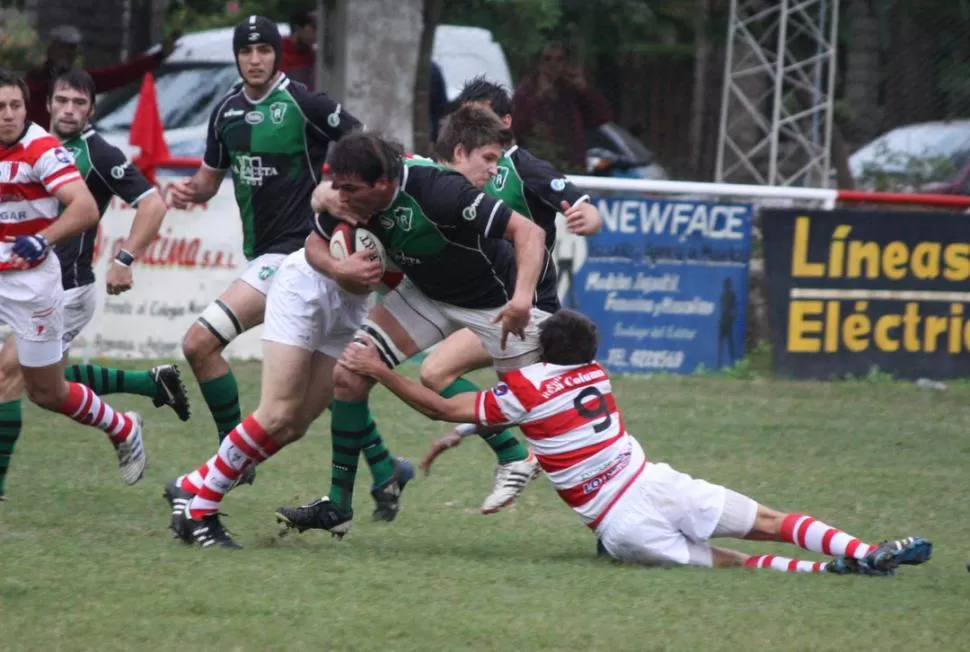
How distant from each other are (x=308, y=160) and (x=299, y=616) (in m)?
2.88

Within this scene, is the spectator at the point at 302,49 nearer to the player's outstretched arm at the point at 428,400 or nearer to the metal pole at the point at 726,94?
the metal pole at the point at 726,94

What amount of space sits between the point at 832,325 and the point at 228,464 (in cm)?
664

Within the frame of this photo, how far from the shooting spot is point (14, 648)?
184 inches

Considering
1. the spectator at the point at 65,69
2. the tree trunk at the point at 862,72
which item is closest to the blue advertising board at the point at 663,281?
the spectator at the point at 65,69

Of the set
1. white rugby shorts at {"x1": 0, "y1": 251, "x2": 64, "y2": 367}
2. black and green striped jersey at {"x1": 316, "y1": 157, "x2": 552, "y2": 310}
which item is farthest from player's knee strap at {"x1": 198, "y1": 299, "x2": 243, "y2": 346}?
black and green striped jersey at {"x1": 316, "y1": 157, "x2": 552, "y2": 310}

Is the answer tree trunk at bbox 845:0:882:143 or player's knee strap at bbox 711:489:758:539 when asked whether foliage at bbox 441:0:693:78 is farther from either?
player's knee strap at bbox 711:489:758:539

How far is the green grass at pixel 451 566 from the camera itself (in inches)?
194

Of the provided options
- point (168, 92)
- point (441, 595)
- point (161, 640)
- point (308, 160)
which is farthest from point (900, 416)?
point (168, 92)

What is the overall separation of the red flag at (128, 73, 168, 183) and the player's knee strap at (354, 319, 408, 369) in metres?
5.83

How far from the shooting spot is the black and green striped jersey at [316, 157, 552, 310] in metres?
5.98

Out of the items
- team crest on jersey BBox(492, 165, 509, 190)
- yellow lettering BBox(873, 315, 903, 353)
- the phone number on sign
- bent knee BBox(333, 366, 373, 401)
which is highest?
team crest on jersey BBox(492, 165, 509, 190)

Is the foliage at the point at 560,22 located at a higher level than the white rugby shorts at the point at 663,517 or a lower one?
higher

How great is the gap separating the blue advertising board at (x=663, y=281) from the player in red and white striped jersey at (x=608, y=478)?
5840mm

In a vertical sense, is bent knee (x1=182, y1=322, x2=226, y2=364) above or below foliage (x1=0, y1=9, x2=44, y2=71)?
below
